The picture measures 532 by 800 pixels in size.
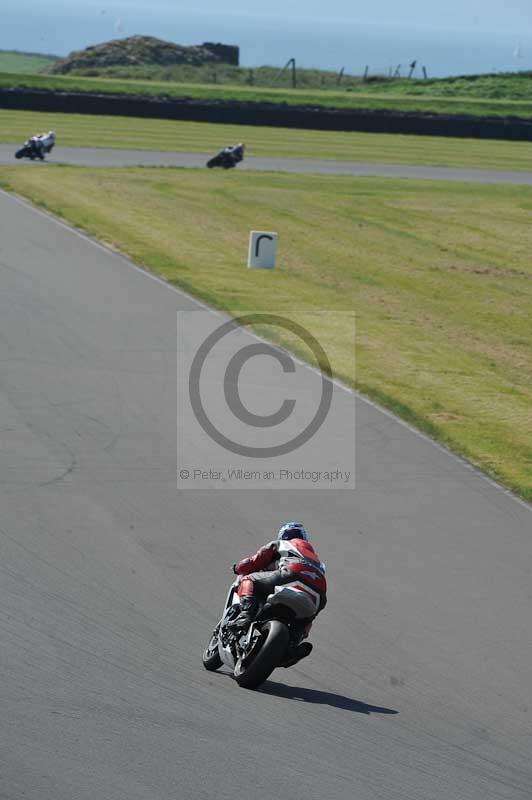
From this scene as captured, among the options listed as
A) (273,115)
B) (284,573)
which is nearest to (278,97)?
(273,115)

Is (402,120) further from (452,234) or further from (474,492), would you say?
(474,492)

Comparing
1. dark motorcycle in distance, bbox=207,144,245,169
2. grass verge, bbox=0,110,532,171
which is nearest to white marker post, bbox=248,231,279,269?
dark motorcycle in distance, bbox=207,144,245,169

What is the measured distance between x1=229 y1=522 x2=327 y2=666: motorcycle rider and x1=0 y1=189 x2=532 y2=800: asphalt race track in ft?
1.53

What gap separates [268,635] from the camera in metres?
7.78

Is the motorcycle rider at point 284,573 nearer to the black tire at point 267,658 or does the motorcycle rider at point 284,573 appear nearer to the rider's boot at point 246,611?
the rider's boot at point 246,611

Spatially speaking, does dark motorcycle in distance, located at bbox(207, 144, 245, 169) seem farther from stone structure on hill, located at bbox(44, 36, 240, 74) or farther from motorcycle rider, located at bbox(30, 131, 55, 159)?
stone structure on hill, located at bbox(44, 36, 240, 74)

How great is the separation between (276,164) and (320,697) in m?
35.7

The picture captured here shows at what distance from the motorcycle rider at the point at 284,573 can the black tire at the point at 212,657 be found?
0.82 feet

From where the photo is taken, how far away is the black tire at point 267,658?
7.73 metres

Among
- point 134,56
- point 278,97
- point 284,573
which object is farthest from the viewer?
point 134,56

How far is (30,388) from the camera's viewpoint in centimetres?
1503

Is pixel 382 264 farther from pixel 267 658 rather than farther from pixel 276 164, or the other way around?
pixel 267 658

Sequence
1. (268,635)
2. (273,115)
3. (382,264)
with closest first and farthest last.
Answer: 1. (268,635)
2. (382,264)
3. (273,115)

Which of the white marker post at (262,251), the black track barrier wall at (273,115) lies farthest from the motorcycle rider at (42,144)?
the white marker post at (262,251)
